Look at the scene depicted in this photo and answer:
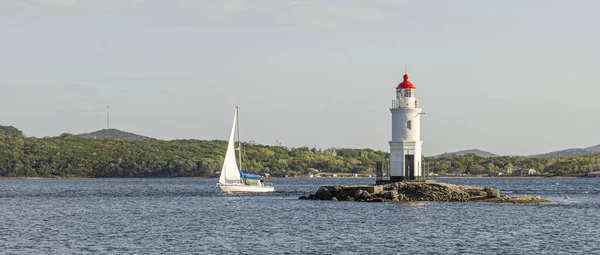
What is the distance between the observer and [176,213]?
2404 inches

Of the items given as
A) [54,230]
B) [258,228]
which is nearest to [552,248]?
[258,228]

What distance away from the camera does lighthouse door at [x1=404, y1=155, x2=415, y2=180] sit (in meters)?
65.0

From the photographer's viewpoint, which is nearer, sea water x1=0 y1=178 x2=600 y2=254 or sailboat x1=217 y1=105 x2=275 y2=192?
sea water x1=0 y1=178 x2=600 y2=254

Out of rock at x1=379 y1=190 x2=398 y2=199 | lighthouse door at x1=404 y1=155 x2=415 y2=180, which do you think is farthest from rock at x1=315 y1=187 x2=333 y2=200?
lighthouse door at x1=404 y1=155 x2=415 y2=180

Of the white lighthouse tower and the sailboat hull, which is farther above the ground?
the white lighthouse tower

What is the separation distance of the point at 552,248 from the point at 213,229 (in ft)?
60.3

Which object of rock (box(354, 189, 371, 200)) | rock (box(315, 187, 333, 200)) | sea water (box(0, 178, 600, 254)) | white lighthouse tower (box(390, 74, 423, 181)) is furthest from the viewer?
rock (box(315, 187, 333, 200))

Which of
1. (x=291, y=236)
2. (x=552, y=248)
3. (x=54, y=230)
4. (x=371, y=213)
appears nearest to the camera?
(x=552, y=248)

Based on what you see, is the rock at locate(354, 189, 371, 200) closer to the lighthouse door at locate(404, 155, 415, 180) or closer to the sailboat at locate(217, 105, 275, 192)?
the lighthouse door at locate(404, 155, 415, 180)

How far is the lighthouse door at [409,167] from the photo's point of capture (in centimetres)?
6500

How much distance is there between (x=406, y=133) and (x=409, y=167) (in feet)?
9.01

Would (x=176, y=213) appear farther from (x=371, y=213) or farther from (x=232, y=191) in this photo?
(x=232, y=191)

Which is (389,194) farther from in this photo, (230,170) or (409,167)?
(230,170)

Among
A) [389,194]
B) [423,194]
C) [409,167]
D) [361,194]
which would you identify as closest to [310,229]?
[389,194]
